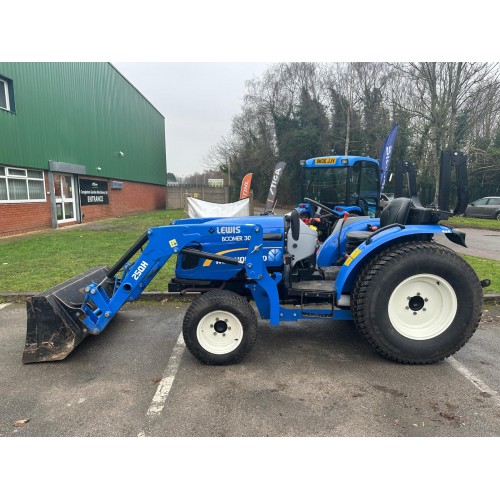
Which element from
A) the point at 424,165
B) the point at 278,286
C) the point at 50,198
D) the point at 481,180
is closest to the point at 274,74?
the point at 424,165

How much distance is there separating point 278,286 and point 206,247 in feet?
2.91

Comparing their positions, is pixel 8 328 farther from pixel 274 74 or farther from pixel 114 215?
pixel 274 74

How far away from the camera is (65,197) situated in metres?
15.4

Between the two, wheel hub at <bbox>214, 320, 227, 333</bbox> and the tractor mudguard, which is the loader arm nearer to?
wheel hub at <bbox>214, 320, 227, 333</bbox>

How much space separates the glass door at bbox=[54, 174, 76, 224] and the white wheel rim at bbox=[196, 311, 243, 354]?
13.6 metres

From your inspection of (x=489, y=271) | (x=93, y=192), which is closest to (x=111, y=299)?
(x=489, y=271)

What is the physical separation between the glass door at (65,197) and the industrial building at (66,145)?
0.13 feet

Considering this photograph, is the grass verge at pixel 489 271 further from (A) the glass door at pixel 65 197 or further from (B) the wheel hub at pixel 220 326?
(A) the glass door at pixel 65 197

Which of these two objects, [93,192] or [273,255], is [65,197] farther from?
[273,255]

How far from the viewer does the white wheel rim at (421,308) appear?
3.48 metres

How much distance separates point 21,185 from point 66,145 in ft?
11.5

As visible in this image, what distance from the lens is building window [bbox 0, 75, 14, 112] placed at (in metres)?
11.7

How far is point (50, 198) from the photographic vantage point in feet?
46.2

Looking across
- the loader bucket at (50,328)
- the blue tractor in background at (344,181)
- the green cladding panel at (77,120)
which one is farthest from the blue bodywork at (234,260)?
the green cladding panel at (77,120)
